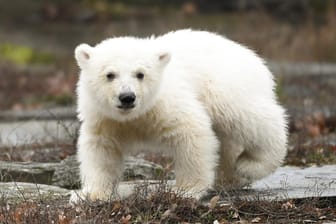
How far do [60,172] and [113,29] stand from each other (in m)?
12.9

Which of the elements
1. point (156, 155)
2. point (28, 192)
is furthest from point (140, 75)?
point (156, 155)

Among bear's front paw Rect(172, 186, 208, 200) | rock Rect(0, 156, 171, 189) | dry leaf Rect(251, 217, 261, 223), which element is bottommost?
dry leaf Rect(251, 217, 261, 223)

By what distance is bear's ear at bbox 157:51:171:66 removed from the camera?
5996mm

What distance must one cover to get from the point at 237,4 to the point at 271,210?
1788 cm

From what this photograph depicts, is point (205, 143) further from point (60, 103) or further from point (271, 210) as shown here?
point (60, 103)

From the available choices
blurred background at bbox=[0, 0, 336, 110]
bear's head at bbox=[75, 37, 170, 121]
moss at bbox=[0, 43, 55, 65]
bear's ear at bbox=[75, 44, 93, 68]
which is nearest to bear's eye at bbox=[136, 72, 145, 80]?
bear's head at bbox=[75, 37, 170, 121]

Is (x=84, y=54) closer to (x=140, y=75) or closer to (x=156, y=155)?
(x=140, y=75)

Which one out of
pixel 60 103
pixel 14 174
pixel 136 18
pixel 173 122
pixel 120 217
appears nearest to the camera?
pixel 120 217

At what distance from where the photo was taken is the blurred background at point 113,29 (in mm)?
15648

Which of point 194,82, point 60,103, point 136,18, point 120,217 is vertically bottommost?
point 120,217

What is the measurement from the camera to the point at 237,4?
2309 centimetres

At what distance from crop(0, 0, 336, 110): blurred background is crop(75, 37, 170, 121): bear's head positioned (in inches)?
305

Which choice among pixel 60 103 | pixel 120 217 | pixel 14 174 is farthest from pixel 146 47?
pixel 60 103

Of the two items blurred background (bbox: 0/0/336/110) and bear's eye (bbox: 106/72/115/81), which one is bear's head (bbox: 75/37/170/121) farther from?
blurred background (bbox: 0/0/336/110)
